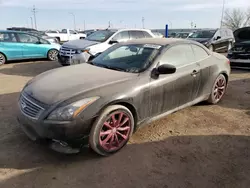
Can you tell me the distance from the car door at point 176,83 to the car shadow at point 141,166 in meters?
0.63

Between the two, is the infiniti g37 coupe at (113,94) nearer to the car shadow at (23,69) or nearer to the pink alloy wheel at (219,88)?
the pink alloy wheel at (219,88)

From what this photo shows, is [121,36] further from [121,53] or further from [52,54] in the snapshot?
[121,53]

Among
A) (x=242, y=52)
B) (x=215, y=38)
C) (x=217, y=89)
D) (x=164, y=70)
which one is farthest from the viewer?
(x=215, y=38)

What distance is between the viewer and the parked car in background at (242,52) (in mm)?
8438

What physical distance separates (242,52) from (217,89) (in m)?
4.64

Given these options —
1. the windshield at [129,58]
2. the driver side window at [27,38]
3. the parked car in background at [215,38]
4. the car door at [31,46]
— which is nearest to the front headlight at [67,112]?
the windshield at [129,58]

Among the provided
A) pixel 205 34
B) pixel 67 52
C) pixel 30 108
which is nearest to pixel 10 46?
pixel 67 52

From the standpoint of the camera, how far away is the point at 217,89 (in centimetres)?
486

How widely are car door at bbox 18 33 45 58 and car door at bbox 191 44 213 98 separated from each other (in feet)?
27.1

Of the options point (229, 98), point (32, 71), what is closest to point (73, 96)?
point (229, 98)

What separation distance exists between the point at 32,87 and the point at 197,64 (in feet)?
9.37

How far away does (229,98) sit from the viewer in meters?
5.41

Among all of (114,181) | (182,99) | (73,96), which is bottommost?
(114,181)

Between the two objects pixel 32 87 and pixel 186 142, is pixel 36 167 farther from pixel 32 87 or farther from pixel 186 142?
pixel 186 142
